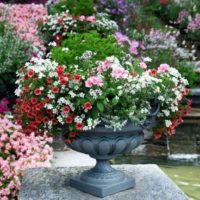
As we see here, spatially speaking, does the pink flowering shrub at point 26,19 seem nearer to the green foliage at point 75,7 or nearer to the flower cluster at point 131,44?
the green foliage at point 75,7

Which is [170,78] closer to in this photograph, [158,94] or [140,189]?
[158,94]

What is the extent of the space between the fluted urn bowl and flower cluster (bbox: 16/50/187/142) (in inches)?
2.5

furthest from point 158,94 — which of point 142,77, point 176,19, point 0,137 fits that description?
point 176,19

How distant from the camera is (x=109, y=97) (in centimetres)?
314

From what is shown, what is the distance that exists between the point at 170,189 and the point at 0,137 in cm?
206

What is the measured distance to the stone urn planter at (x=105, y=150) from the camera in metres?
3.17

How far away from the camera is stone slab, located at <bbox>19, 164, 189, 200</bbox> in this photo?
129 inches

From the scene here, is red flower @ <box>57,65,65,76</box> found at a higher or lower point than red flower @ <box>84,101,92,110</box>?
higher

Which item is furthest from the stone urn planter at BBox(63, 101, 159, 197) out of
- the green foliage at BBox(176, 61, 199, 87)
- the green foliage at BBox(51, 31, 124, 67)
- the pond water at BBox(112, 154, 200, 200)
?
the green foliage at BBox(176, 61, 199, 87)

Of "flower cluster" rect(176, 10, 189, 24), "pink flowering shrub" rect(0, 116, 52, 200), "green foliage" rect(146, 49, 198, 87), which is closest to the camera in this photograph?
"pink flowering shrub" rect(0, 116, 52, 200)

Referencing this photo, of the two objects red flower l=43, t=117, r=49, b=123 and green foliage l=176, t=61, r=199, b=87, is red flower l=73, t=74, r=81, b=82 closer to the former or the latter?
red flower l=43, t=117, r=49, b=123

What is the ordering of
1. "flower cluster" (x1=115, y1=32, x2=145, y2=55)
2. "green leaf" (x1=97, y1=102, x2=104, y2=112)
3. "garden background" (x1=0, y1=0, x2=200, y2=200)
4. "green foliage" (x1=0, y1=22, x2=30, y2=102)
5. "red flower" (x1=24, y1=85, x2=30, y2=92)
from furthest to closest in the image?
"flower cluster" (x1=115, y1=32, x2=145, y2=55)
"green foliage" (x1=0, y1=22, x2=30, y2=102)
"garden background" (x1=0, y1=0, x2=200, y2=200)
"red flower" (x1=24, y1=85, x2=30, y2=92)
"green leaf" (x1=97, y1=102, x2=104, y2=112)

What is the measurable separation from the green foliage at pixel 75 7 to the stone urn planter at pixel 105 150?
22.9 feet

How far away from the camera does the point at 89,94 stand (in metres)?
3.10
